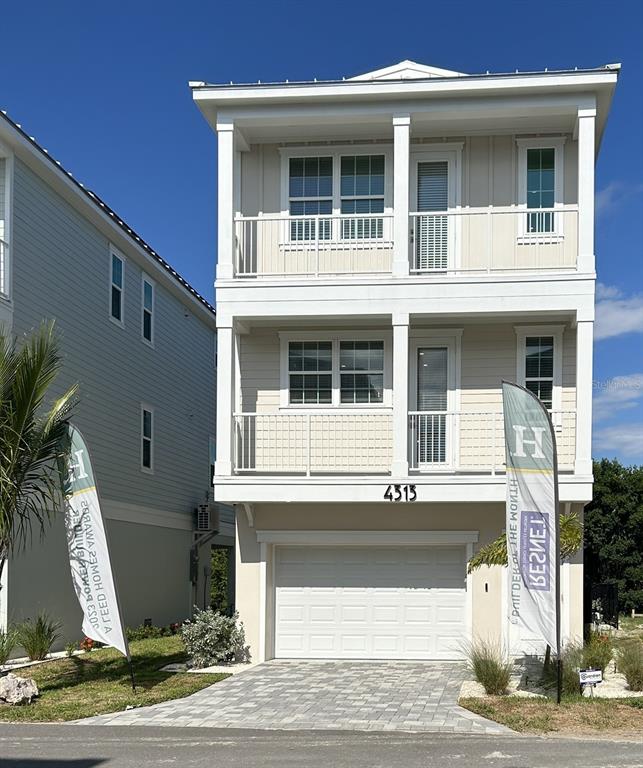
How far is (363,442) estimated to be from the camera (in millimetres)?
18109

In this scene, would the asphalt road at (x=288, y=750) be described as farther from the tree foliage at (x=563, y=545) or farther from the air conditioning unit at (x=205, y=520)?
the air conditioning unit at (x=205, y=520)

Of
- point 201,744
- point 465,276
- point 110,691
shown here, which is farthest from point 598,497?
point 201,744

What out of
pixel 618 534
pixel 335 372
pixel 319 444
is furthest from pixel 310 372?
pixel 618 534

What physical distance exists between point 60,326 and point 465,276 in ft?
26.3

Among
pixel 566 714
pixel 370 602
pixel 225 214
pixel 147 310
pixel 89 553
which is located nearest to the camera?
pixel 566 714

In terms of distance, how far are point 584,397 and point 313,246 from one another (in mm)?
5444

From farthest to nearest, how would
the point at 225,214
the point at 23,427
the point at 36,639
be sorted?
1. the point at 225,214
2. the point at 36,639
3. the point at 23,427

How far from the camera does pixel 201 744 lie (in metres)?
10.9

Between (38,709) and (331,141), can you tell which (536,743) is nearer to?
(38,709)

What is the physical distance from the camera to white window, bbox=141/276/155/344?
24844 millimetres

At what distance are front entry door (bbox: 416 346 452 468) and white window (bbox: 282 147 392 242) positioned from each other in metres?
2.35

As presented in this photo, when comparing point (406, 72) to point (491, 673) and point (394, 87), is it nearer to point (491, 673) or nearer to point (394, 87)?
point (394, 87)

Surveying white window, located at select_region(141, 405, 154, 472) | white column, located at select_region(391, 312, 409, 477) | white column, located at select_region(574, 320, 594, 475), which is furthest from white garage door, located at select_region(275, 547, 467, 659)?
white window, located at select_region(141, 405, 154, 472)

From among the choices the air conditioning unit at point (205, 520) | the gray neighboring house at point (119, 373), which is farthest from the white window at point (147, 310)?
the air conditioning unit at point (205, 520)
